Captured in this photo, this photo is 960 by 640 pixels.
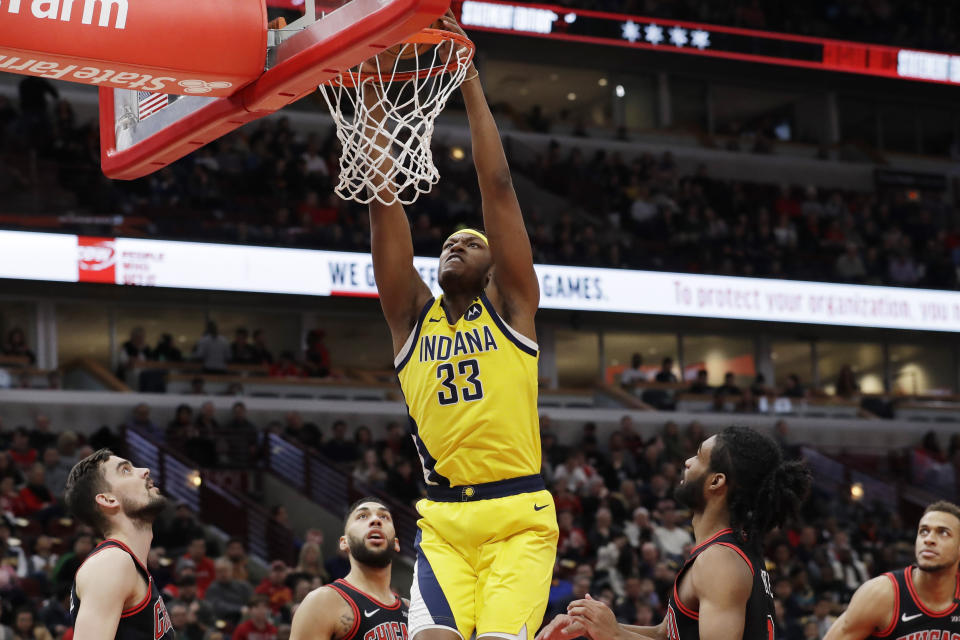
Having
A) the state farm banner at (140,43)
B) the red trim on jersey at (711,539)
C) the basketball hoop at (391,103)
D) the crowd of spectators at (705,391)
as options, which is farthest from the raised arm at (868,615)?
the crowd of spectators at (705,391)

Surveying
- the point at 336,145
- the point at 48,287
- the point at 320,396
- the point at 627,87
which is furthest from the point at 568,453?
the point at 627,87

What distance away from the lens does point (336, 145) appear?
2233 cm

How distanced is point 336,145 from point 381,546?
Result: 1626cm

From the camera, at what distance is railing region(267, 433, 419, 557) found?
53.0ft

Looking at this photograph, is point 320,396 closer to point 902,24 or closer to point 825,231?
point 825,231

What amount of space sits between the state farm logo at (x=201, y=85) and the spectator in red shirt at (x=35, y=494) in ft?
31.2

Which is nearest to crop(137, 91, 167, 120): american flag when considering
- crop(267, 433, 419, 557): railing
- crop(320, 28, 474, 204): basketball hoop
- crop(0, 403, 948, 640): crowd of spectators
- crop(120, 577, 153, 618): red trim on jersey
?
crop(320, 28, 474, 204): basketball hoop

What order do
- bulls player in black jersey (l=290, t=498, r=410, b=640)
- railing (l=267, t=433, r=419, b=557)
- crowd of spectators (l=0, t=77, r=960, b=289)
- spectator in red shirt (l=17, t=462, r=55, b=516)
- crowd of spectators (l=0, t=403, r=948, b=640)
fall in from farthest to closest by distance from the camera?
crowd of spectators (l=0, t=77, r=960, b=289) < railing (l=267, t=433, r=419, b=557) < spectator in red shirt (l=17, t=462, r=55, b=516) < crowd of spectators (l=0, t=403, r=948, b=640) < bulls player in black jersey (l=290, t=498, r=410, b=640)

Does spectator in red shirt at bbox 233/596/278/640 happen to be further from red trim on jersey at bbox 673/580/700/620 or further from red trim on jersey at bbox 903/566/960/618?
Result: red trim on jersey at bbox 673/580/700/620

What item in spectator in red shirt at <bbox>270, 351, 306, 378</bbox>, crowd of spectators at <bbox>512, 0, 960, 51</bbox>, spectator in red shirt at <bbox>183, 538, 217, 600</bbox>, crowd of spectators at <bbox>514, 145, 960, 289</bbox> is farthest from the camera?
crowd of spectators at <bbox>512, 0, 960, 51</bbox>

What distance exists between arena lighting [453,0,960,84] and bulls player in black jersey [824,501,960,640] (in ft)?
47.2

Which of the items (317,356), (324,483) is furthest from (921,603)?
(317,356)

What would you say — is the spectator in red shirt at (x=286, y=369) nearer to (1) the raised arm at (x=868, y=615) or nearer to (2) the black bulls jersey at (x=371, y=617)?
(2) the black bulls jersey at (x=371, y=617)

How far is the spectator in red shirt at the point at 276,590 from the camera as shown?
12602 mm
